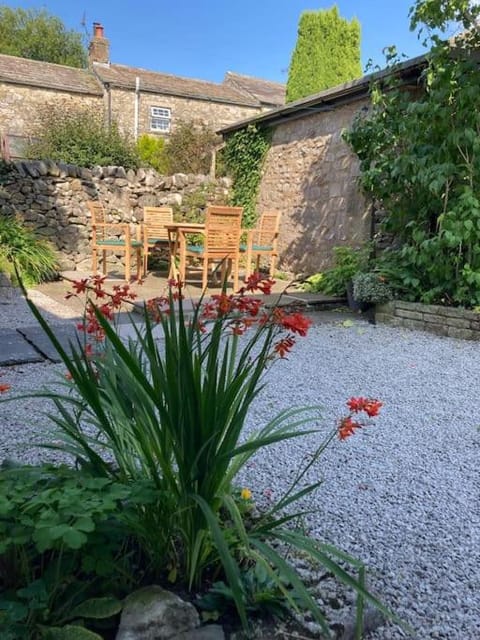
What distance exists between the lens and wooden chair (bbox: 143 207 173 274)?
6.68 meters

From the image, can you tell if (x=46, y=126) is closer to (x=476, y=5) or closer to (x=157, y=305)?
(x=476, y=5)

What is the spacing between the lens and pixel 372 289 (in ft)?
16.3

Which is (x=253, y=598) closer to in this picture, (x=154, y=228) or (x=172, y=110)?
(x=154, y=228)

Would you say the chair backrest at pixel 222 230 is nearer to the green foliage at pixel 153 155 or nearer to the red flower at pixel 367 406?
the red flower at pixel 367 406

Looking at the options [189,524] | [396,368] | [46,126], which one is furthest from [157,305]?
[46,126]

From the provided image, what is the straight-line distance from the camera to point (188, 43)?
926 inches

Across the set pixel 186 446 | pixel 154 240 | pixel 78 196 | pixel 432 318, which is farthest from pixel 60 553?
pixel 78 196

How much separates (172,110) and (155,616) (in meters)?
16.8

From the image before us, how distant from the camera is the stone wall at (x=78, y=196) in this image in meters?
7.19

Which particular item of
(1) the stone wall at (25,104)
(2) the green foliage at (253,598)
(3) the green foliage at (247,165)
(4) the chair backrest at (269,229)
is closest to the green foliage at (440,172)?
(4) the chair backrest at (269,229)

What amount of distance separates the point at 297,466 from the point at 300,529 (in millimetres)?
549

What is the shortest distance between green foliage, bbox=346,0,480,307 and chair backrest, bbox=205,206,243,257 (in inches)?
64.6

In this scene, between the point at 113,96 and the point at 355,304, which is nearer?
the point at 355,304

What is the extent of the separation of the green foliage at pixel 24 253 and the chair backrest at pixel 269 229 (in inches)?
113
